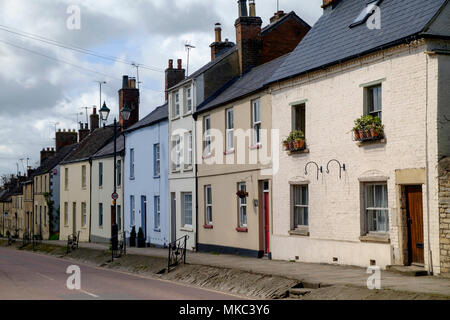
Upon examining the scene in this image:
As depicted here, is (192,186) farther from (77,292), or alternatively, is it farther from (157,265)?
(77,292)

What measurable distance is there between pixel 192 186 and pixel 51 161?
1383 inches

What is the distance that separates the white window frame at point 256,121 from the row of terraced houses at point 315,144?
0.15ft

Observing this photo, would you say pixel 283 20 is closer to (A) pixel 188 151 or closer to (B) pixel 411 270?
(A) pixel 188 151

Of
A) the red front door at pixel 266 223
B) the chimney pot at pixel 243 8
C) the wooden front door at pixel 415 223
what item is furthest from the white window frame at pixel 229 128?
the wooden front door at pixel 415 223

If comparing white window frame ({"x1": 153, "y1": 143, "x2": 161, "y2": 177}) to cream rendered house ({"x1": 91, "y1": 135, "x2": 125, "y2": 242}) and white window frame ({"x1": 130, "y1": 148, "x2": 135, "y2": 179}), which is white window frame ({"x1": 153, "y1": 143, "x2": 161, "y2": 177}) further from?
cream rendered house ({"x1": 91, "y1": 135, "x2": 125, "y2": 242})

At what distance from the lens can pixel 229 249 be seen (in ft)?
93.3

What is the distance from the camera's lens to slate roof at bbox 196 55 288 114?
2709 centimetres

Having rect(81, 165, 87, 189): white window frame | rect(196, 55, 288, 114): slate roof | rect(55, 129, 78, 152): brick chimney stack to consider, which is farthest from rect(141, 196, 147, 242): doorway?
rect(55, 129, 78, 152): brick chimney stack

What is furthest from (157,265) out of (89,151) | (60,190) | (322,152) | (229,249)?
(60,190)

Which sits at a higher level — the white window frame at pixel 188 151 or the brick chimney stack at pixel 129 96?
the brick chimney stack at pixel 129 96

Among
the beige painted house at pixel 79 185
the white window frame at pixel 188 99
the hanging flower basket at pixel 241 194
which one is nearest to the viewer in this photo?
the hanging flower basket at pixel 241 194

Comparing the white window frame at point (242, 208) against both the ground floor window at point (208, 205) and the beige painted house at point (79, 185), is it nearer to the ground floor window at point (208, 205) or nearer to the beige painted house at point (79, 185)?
the ground floor window at point (208, 205)

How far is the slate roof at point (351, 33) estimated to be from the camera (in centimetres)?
1816

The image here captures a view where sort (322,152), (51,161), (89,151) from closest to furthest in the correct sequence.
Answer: (322,152) < (89,151) < (51,161)
